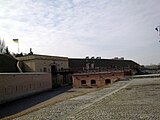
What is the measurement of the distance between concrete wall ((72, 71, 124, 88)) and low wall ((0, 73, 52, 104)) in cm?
454

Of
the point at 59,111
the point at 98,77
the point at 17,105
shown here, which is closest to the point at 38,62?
the point at 98,77

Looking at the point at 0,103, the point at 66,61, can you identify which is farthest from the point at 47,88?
the point at 0,103

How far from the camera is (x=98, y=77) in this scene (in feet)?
138

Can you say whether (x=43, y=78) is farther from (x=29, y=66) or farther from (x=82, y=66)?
(x=82, y=66)

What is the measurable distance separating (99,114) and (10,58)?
120 feet

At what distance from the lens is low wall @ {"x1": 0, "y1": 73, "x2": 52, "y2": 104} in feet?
95.6

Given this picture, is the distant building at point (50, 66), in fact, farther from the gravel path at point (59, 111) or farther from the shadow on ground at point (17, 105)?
the gravel path at point (59, 111)

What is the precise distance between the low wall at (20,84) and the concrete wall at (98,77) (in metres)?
4.54

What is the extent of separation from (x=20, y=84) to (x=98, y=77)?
1289 centimetres

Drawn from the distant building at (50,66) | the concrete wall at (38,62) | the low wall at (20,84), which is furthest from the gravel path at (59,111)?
the distant building at (50,66)

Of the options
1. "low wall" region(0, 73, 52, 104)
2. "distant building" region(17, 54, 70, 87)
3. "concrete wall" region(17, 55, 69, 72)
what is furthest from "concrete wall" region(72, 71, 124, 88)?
"concrete wall" region(17, 55, 69, 72)

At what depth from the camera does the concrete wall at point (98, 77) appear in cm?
4059

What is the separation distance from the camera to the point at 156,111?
34.5 ft

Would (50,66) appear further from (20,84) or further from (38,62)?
(20,84)
